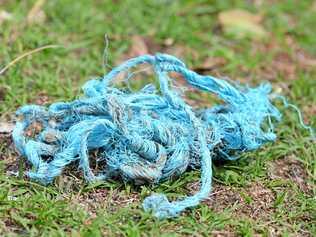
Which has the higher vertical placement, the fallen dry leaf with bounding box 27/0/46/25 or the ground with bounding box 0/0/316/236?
the fallen dry leaf with bounding box 27/0/46/25

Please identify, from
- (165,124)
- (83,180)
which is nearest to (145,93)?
(165,124)

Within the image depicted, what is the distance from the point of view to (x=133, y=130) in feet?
7.02

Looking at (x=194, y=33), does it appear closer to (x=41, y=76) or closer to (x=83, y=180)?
(x=41, y=76)

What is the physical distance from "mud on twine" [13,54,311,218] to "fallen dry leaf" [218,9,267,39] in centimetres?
99

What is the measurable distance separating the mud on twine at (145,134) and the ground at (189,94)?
53 millimetres

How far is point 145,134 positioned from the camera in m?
2.16

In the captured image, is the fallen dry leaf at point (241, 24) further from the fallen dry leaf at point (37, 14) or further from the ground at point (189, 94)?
the fallen dry leaf at point (37, 14)

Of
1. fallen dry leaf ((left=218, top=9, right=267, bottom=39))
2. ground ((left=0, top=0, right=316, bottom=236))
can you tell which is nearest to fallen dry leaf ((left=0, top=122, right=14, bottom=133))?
ground ((left=0, top=0, right=316, bottom=236))

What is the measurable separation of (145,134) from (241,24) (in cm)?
137

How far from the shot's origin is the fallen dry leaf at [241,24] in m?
3.32

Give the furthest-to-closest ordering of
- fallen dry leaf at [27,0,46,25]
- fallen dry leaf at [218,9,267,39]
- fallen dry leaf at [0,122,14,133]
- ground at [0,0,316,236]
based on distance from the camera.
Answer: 1. fallen dry leaf at [218,9,267,39]
2. fallen dry leaf at [27,0,46,25]
3. fallen dry leaf at [0,122,14,133]
4. ground at [0,0,316,236]

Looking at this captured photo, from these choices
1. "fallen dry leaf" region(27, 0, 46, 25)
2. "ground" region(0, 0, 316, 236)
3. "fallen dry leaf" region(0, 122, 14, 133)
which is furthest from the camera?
"fallen dry leaf" region(27, 0, 46, 25)

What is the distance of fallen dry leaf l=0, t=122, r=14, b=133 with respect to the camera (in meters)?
2.38

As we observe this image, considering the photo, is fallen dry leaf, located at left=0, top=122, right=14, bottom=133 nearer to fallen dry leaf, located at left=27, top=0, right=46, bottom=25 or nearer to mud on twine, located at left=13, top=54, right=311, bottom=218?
mud on twine, located at left=13, top=54, right=311, bottom=218
